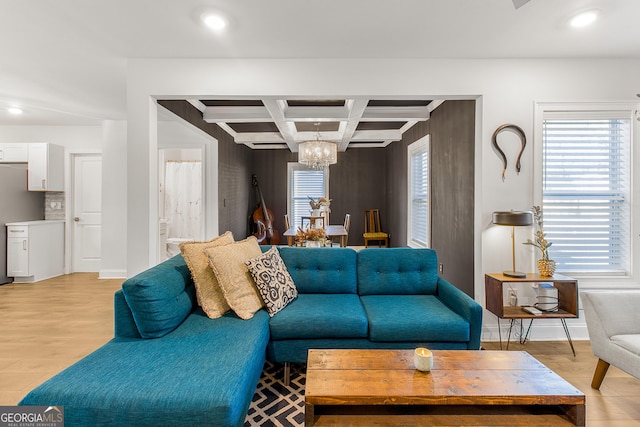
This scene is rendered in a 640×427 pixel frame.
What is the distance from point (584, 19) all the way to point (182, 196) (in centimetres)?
689

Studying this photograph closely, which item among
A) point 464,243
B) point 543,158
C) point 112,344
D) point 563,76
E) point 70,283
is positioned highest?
point 563,76

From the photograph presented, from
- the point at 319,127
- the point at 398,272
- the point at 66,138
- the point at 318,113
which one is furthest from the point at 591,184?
the point at 66,138

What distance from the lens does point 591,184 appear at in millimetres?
3082

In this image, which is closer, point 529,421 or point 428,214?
point 529,421

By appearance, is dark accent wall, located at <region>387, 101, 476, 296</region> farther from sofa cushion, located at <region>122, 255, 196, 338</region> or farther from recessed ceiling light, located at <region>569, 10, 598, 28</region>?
sofa cushion, located at <region>122, 255, 196, 338</region>

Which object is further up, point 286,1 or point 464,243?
point 286,1

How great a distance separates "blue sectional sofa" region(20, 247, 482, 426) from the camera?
1.31 m

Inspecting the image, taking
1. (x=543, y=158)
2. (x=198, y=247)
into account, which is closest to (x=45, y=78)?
(x=198, y=247)

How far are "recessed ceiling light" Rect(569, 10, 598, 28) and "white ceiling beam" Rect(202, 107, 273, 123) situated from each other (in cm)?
338

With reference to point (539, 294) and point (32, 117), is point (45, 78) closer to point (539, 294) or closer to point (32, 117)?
point (32, 117)

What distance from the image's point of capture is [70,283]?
5004 mm

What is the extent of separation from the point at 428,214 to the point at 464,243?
1.28m

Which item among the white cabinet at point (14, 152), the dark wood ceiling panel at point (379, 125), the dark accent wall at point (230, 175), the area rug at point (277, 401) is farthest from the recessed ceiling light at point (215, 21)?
the white cabinet at point (14, 152)

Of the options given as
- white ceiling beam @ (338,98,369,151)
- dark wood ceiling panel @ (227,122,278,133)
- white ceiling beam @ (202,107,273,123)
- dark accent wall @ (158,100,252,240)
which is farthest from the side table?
dark wood ceiling panel @ (227,122,278,133)
